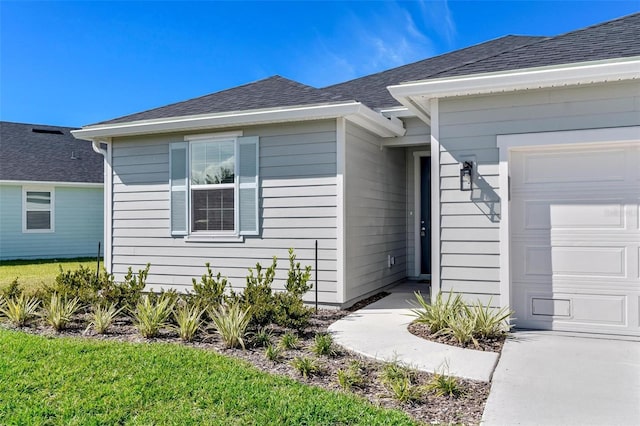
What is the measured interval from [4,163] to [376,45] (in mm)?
12229

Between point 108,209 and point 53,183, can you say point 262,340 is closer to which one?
point 108,209

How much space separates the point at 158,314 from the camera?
5.22 metres

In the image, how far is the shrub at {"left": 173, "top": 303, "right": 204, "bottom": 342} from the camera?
4930 millimetres

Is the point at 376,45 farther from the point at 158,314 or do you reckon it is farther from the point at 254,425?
the point at 254,425

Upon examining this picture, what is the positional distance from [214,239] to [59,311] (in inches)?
99.7

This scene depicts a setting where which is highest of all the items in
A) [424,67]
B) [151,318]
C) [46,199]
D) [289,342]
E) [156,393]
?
[424,67]

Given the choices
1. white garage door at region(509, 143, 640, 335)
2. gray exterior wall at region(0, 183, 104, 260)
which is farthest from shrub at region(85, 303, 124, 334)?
gray exterior wall at region(0, 183, 104, 260)

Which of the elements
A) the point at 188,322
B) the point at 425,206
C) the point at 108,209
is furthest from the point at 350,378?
the point at 108,209

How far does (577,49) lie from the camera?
5.11m

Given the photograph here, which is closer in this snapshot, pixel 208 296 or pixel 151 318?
pixel 151 318

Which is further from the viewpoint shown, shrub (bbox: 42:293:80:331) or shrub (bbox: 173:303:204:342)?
shrub (bbox: 42:293:80:331)

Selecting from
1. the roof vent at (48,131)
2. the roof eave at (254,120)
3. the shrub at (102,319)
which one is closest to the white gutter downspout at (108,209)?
the roof eave at (254,120)

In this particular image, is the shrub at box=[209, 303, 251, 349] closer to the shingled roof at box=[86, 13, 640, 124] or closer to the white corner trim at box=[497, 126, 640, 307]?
the white corner trim at box=[497, 126, 640, 307]

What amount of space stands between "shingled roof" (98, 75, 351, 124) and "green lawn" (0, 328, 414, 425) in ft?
13.1
